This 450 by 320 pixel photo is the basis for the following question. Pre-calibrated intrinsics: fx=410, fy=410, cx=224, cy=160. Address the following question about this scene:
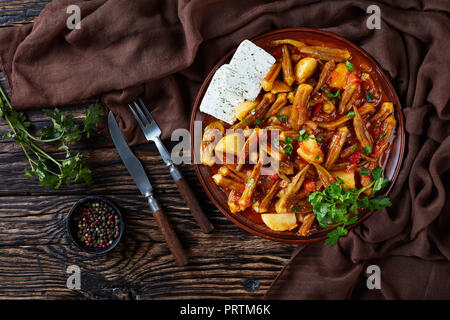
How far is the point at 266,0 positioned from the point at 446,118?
1.29 m

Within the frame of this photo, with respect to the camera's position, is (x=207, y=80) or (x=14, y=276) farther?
(x=14, y=276)

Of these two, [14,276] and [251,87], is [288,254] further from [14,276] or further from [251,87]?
[14,276]

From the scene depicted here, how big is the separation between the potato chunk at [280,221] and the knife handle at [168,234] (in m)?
0.62

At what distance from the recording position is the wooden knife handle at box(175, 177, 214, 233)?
8.62 ft

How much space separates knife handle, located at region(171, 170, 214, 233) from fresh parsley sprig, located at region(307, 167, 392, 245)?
0.70 m

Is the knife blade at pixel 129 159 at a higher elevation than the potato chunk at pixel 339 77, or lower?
lower

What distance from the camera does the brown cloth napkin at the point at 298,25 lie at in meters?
2.43

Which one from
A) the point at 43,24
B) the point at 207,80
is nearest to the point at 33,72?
the point at 43,24

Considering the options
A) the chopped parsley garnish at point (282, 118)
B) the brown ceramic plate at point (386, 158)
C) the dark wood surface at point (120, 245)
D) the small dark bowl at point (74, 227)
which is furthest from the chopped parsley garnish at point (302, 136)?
the small dark bowl at point (74, 227)

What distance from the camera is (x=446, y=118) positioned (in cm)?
238

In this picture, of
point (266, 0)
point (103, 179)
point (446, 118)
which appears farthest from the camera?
point (103, 179)

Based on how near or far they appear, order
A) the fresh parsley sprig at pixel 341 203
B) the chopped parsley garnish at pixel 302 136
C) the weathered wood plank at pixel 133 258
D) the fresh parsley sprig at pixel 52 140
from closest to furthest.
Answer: the fresh parsley sprig at pixel 341 203 → the chopped parsley garnish at pixel 302 136 → the fresh parsley sprig at pixel 52 140 → the weathered wood plank at pixel 133 258

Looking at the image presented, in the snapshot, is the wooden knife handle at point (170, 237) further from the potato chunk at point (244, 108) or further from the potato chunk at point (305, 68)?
the potato chunk at point (305, 68)

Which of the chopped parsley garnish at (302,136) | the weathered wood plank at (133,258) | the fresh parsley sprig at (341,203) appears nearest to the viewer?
the fresh parsley sprig at (341,203)
